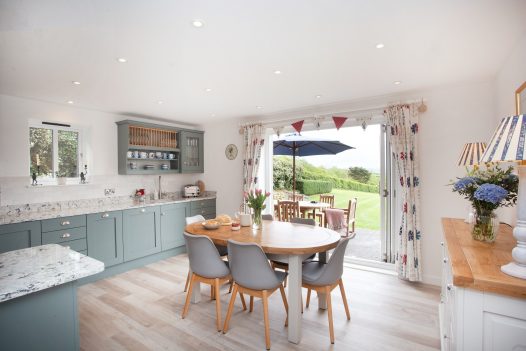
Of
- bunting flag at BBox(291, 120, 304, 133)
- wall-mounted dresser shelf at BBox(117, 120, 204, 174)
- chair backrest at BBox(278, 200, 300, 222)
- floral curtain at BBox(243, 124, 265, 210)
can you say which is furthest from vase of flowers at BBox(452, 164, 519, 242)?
wall-mounted dresser shelf at BBox(117, 120, 204, 174)

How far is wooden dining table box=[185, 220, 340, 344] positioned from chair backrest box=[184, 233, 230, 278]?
0.52 ft

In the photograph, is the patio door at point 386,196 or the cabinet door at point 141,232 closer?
the patio door at point 386,196

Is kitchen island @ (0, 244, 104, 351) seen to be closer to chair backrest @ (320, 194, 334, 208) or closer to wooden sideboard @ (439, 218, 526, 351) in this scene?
wooden sideboard @ (439, 218, 526, 351)

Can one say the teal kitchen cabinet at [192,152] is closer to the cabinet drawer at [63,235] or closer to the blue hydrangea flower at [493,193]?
the cabinet drawer at [63,235]

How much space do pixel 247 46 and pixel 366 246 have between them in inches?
162

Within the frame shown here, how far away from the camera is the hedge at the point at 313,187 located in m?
6.44

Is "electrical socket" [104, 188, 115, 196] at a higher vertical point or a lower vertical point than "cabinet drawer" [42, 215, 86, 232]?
higher

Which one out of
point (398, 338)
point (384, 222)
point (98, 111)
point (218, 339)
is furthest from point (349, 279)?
point (98, 111)

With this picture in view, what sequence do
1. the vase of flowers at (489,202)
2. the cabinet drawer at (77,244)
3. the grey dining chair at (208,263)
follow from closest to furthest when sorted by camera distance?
the vase of flowers at (489,202)
the grey dining chair at (208,263)
the cabinet drawer at (77,244)

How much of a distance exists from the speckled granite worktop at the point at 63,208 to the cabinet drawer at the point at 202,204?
12.7 inches

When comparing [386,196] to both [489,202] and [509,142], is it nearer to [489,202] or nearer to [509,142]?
[489,202]

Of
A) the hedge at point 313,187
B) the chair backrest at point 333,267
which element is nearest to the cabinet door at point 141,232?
the chair backrest at point 333,267

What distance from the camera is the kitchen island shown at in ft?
3.75

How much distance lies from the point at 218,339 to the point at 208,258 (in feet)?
2.16
